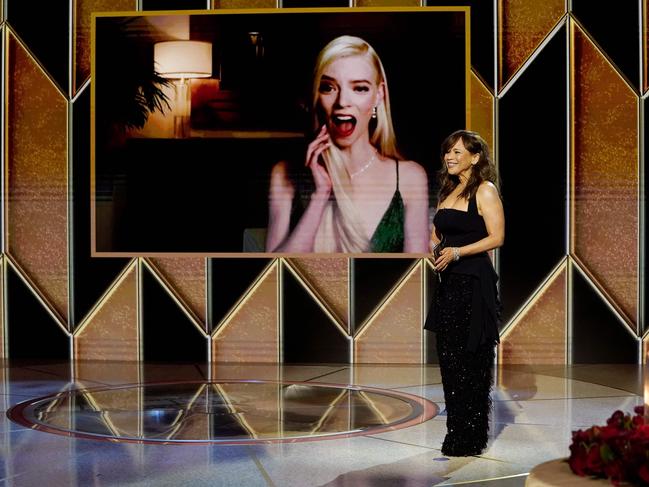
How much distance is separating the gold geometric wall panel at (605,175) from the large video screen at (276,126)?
874 mm

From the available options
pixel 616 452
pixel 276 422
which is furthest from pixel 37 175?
pixel 616 452

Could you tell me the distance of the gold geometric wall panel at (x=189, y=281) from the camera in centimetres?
859

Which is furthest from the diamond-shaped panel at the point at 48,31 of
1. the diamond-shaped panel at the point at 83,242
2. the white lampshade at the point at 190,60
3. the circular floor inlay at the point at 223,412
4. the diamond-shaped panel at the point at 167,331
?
the circular floor inlay at the point at 223,412

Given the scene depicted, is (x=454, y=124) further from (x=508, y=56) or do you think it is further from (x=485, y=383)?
(x=485, y=383)

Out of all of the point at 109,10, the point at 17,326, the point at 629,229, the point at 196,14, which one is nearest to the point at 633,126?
the point at 629,229

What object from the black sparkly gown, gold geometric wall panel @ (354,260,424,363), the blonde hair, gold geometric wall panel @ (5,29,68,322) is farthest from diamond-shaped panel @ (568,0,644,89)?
gold geometric wall panel @ (5,29,68,322)

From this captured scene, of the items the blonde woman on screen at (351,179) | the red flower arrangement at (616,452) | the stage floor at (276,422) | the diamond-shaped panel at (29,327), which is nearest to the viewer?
the red flower arrangement at (616,452)

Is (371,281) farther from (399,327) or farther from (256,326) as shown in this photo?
(256,326)

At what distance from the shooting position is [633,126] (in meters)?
8.23

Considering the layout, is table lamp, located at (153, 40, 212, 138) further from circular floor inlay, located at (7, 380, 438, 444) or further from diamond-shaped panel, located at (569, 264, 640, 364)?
diamond-shaped panel, located at (569, 264, 640, 364)

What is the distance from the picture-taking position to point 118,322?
8.65 metres

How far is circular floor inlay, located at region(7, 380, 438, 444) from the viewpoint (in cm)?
559

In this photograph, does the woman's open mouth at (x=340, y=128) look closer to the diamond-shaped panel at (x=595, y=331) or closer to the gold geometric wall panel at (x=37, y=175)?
the diamond-shaped panel at (x=595, y=331)

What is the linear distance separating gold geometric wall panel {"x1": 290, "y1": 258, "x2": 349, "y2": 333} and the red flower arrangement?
17.8 feet
